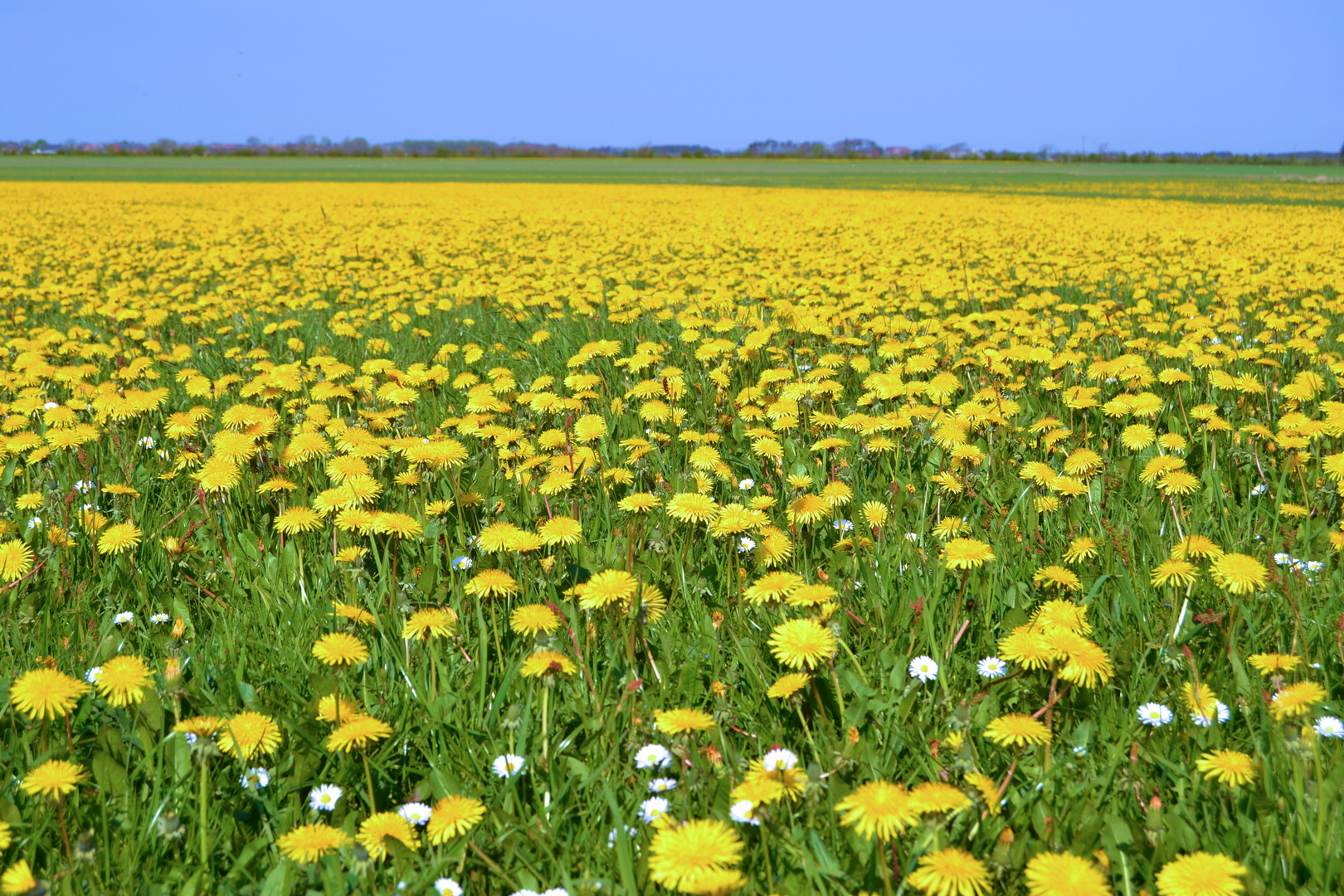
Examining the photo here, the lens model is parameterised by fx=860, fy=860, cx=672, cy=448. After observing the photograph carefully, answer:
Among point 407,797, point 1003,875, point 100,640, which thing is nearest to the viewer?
point 1003,875

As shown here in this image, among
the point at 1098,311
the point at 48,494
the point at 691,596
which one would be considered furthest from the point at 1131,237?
the point at 48,494

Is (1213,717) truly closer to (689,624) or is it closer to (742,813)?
(742,813)

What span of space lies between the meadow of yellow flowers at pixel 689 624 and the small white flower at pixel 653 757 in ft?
0.05

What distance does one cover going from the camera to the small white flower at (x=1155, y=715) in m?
1.49

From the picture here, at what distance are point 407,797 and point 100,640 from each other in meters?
0.90

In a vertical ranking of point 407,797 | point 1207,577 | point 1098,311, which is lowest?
point 407,797

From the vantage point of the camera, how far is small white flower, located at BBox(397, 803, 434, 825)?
1.34m

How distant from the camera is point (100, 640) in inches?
73.7

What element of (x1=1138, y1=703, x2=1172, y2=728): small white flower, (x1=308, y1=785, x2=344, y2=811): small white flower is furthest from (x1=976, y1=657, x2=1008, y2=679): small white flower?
(x1=308, y1=785, x2=344, y2=811): small white flower

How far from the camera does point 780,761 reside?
49.3 inches

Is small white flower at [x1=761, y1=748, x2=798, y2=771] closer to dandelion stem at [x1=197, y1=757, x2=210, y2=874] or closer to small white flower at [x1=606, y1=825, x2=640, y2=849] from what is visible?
small white flower at [x1=606, y1=825, x2=640, y2=849]

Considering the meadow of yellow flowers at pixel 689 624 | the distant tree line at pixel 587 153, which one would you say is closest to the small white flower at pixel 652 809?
the meadow of yellow flowers at pixel 689 624

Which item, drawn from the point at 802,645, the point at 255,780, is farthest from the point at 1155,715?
the point at 255,780

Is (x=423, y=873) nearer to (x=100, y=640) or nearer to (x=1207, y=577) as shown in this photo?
(x=100, y=640)
